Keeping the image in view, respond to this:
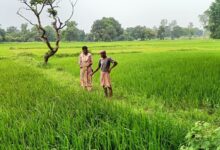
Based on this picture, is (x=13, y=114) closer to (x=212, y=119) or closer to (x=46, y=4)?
(x=212, y=119)

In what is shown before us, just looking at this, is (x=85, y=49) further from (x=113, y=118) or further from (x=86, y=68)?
(x=113, y=118)

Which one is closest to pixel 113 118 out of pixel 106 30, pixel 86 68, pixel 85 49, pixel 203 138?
pixel 203 138

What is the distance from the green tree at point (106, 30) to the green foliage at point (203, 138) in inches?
3193

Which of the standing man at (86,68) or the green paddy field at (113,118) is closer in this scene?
the green paddy field at (113,118)

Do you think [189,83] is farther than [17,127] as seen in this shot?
Yes

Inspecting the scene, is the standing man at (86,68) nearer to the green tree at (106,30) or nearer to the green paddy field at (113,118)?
the green paddy field at (113,118)

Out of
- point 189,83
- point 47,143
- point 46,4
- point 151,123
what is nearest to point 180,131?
Result: point 151,123

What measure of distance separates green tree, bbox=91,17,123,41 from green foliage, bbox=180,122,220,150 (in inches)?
3193

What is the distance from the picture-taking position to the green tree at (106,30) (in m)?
84.9

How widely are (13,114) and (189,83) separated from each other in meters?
5.06

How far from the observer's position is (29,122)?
5.32 metres

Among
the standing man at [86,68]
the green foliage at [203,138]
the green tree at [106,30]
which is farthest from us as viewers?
the green tree at [106,30]

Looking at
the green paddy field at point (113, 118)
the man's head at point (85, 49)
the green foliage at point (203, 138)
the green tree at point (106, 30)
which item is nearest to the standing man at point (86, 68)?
the man's head at point (85, 49)

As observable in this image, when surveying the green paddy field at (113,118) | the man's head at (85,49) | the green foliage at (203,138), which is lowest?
the green paddy field at (113,118)
